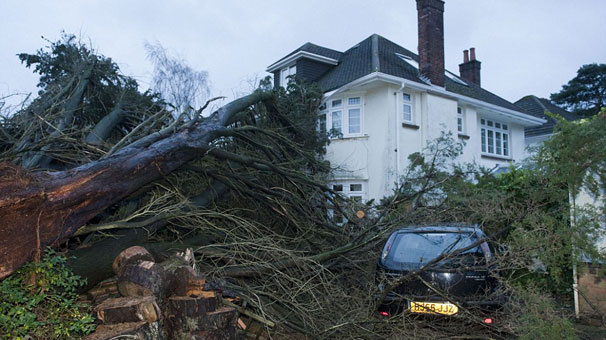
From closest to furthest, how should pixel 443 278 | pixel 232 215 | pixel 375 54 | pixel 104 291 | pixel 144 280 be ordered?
pixel 144 280
pixel 104 291
pixel 443 278
pixel 232 215
pixel 375 54

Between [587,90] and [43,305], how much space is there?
4425cm

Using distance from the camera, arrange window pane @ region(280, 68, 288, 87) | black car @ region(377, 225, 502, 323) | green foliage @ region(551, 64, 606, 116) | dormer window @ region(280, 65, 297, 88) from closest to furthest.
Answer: black car @ region(377, 225, 502, 323), dormer window @ region(280, 65, 297, 88), window pane @ region(280, 68, 288, 87), green foliage @ region(551, 64, 606, 116)

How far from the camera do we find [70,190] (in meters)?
3.93

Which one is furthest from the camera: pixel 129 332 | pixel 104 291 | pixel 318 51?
pixel 318 51

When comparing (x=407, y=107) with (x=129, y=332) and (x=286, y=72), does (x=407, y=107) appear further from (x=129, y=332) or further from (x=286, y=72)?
(x=129, y=332)

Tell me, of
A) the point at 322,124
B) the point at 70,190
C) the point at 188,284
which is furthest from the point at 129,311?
the point at 322,124

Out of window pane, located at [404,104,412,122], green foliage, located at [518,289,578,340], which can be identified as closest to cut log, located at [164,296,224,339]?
green foliage, located at [518,289,578,340]

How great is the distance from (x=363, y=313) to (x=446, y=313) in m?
0.90

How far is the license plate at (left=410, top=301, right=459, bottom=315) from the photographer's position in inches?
189

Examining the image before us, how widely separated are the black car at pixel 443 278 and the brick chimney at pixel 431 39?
38.8 feet

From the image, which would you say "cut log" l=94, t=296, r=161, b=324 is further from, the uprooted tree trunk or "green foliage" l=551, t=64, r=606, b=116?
"green foliage" l=551, t=64, r=606, b=116

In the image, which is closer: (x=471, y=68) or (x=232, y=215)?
(x=232, y=215)

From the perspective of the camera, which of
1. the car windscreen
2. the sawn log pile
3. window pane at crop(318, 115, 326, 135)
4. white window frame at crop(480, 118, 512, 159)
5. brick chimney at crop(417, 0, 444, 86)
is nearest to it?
the sawn log pile

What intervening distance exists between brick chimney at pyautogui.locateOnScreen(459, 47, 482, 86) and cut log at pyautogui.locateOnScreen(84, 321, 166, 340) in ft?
74.8
